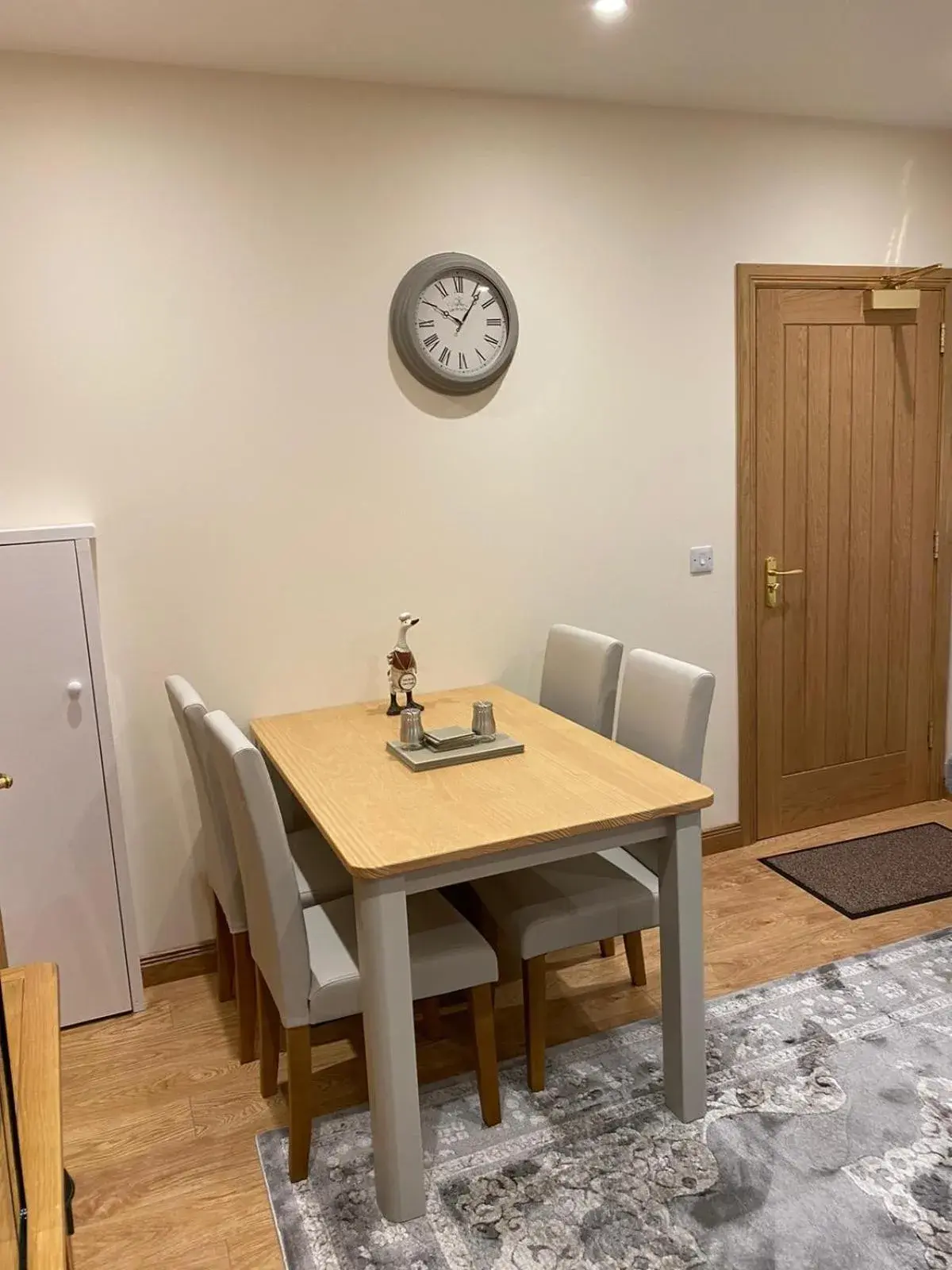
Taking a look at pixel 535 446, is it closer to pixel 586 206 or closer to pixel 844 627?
pixel 586 206

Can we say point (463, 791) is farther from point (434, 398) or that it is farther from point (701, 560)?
point (701, 560)

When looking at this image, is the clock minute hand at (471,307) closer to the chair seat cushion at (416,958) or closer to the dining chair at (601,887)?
the dining chair at (601,887)

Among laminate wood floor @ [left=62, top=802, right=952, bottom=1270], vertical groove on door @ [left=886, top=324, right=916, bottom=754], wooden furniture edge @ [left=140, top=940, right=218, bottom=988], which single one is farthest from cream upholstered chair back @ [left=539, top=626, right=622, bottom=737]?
vertical groove on door @ [left=886, top=324, right=916, bottom=754]

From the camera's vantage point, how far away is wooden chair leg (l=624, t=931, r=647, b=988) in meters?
2.82

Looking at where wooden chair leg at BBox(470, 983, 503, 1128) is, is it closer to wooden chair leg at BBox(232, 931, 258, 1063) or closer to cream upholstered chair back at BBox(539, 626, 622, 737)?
wooden chair leg at BBox(232, 931, 258, 1063)

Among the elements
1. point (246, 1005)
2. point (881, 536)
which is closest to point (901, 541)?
point (881, 536)

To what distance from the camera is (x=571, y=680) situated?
3.08 m

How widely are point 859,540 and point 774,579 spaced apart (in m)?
0.43

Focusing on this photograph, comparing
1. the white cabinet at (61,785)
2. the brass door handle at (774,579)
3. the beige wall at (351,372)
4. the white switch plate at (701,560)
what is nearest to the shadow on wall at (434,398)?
the beige wall at (351,372)

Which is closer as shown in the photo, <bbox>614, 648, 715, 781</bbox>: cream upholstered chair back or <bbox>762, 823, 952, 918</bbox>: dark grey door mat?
<bbox>614, 648, 715, 781</bbox>: cream upholstered chair back

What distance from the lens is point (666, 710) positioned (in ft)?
8.58

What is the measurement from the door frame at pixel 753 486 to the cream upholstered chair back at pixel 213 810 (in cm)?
205

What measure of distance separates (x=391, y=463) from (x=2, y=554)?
115cm

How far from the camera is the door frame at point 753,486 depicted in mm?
3512
